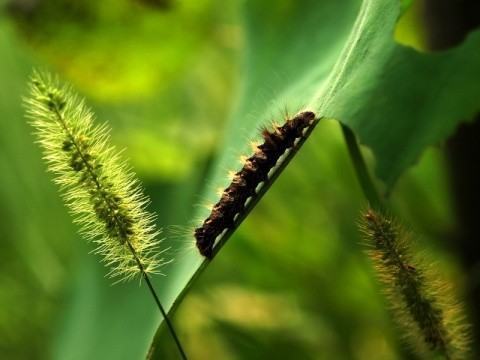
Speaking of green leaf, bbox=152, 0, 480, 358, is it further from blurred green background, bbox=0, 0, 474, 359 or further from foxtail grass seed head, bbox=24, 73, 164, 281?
blurred green background, bbox=0, 0, 474, 359

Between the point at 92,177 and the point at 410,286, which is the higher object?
the point at 92,177

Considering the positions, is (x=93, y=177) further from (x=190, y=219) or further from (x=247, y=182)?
(x=190, y=219)

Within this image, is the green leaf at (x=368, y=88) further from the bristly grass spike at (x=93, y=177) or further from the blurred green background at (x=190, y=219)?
the blurred green background at (x=190, y=219)

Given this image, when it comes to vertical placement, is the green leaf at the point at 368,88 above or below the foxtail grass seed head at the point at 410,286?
above

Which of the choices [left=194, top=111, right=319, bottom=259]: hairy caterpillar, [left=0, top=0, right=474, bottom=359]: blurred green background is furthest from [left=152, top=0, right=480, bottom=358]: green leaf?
[left=0, top=0, right=474, bottom=359]: blurred green background

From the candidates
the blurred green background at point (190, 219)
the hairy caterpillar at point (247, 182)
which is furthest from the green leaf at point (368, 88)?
the blurred green background at point (190, 219)

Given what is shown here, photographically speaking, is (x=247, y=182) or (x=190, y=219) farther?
(x=190, y=219)

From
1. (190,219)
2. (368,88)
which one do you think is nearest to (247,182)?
(368,88)
